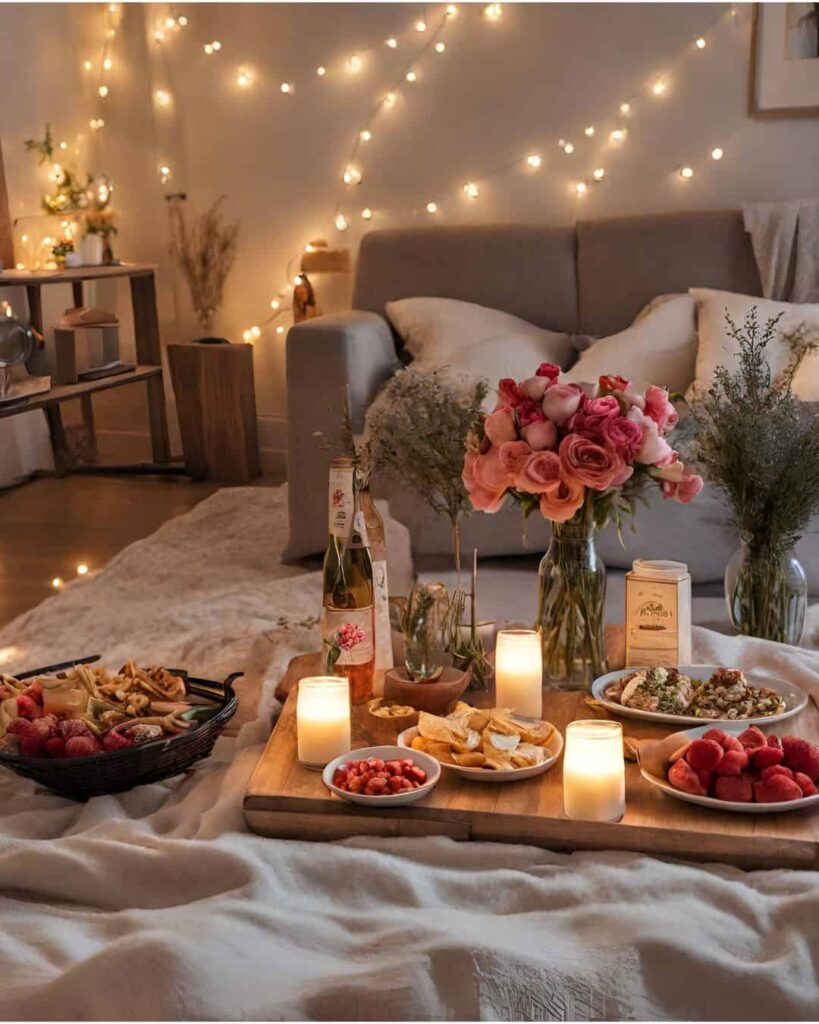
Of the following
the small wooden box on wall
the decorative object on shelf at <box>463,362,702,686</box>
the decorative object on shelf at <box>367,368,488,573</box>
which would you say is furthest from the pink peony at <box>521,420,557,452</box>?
the small wooden box on wall

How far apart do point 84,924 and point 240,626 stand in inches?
54.3

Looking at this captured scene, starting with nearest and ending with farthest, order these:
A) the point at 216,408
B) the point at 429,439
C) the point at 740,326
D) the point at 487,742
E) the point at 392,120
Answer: the point at 487,742, the point at 429,439, the point at 740,326, the point at 392,120, the point at 216,408

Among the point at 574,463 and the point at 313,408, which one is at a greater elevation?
the point at 574,463

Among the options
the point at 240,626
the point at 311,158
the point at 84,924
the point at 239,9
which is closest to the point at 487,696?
the point at 84,924

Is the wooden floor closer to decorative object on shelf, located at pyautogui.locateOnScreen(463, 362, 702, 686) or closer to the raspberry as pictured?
decorative object on shelf, located at pyautogui.locateOnScreen(463, 362, 702, 686)

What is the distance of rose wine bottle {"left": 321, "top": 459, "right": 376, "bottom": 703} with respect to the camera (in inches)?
68.9

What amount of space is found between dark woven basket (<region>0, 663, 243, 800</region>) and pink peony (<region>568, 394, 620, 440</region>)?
2.25 feet

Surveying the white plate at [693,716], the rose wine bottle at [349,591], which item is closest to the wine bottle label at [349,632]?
the rose wine bottle at [349,591]

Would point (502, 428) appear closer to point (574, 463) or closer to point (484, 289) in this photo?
point (574, 463)

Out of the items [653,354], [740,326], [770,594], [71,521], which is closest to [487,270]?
[653,354]

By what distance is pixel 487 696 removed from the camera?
1.79 m

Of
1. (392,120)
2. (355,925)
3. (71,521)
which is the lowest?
(71,521)

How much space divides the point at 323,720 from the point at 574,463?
0.47 meters

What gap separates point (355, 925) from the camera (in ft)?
4.45
